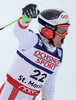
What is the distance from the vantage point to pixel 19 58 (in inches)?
94.4

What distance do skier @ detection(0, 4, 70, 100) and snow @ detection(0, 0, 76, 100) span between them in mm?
1218

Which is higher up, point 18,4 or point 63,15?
point 63,15

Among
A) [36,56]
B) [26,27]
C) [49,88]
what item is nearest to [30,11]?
[26,27]

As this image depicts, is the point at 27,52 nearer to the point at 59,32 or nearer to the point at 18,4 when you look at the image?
the point at 59,32

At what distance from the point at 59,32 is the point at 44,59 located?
255 mm

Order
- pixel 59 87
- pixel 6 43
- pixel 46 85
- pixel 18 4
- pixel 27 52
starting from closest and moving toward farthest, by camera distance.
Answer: pixel 27 52
pixel 46 85
pixel 59 87
pixel 6 43
pixel 18 4

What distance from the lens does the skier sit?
2.34 metres

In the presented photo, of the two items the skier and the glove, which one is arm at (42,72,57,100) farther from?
the glove

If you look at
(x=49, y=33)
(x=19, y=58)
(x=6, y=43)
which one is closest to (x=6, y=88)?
(x=19, y=58)

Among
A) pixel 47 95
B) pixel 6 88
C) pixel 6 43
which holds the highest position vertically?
pixel 6 88

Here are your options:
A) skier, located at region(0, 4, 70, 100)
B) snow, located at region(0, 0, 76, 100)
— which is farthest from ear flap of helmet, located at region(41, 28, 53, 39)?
snow, located at region(0, 0, 76, 100)

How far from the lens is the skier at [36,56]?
234cm

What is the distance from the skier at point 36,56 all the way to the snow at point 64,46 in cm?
122

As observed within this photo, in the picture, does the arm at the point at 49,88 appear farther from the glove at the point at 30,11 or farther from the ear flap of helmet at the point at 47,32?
the glove at the point at 30,11
